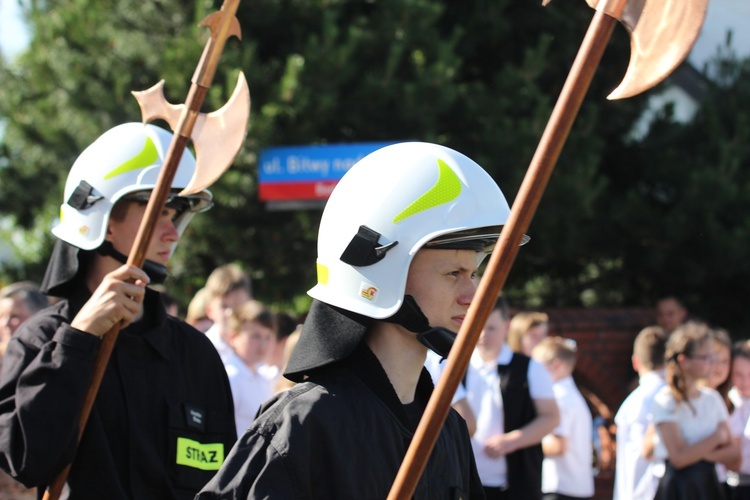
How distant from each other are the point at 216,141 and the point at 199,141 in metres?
0.05

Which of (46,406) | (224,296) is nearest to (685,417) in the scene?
(224,296)

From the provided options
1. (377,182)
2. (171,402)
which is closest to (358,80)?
(171,402)

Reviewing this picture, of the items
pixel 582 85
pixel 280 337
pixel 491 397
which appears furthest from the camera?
pixel 280 337

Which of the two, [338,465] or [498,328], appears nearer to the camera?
[338,465]

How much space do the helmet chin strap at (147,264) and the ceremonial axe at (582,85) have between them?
65.6 inches

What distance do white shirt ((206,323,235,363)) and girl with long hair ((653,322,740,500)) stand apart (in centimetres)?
235

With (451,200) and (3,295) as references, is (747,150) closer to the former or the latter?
(3,295)

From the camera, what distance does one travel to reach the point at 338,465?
7.37 feet

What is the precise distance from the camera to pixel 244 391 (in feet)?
18.2

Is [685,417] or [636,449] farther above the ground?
[685,417]

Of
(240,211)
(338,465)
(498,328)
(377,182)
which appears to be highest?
(377,182)

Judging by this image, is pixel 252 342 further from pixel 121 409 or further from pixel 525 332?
pixel 121 409

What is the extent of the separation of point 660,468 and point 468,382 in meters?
1.18

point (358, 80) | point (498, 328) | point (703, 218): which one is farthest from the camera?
point (703, 218)
